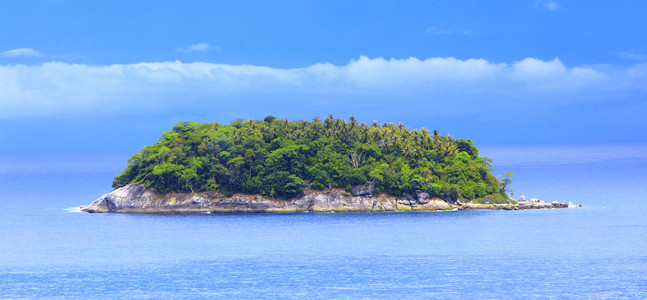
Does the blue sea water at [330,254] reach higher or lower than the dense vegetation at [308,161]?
→ lower

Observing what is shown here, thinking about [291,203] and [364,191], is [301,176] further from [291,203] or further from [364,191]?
[364,191]

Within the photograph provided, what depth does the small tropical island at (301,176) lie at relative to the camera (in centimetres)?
11612

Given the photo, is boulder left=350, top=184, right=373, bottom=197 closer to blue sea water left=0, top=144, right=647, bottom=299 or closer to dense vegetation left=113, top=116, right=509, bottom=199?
dense vegetation left=113, top=116, right=509, bottom=199

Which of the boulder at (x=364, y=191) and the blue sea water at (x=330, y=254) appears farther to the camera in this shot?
the boulder at (x=364, y=191)

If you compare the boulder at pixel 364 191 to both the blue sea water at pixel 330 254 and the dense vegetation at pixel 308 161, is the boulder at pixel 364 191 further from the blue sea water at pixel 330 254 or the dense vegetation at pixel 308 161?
the blue sea water at pixel 330 254

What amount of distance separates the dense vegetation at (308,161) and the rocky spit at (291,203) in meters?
1.04

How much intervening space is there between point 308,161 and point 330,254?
128ft

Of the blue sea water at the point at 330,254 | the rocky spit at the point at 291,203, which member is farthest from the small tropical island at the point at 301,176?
the blue sea water at the point at 330,254

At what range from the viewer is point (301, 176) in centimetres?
11731

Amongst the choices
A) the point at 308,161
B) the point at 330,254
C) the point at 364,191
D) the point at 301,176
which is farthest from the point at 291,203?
the point at 330,254

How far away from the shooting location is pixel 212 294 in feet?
215

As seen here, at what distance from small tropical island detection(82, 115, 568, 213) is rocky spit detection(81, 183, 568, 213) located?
0.43 feet

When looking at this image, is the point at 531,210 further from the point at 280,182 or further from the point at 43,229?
the point at 43,229

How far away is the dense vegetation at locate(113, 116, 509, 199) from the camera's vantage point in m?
117
